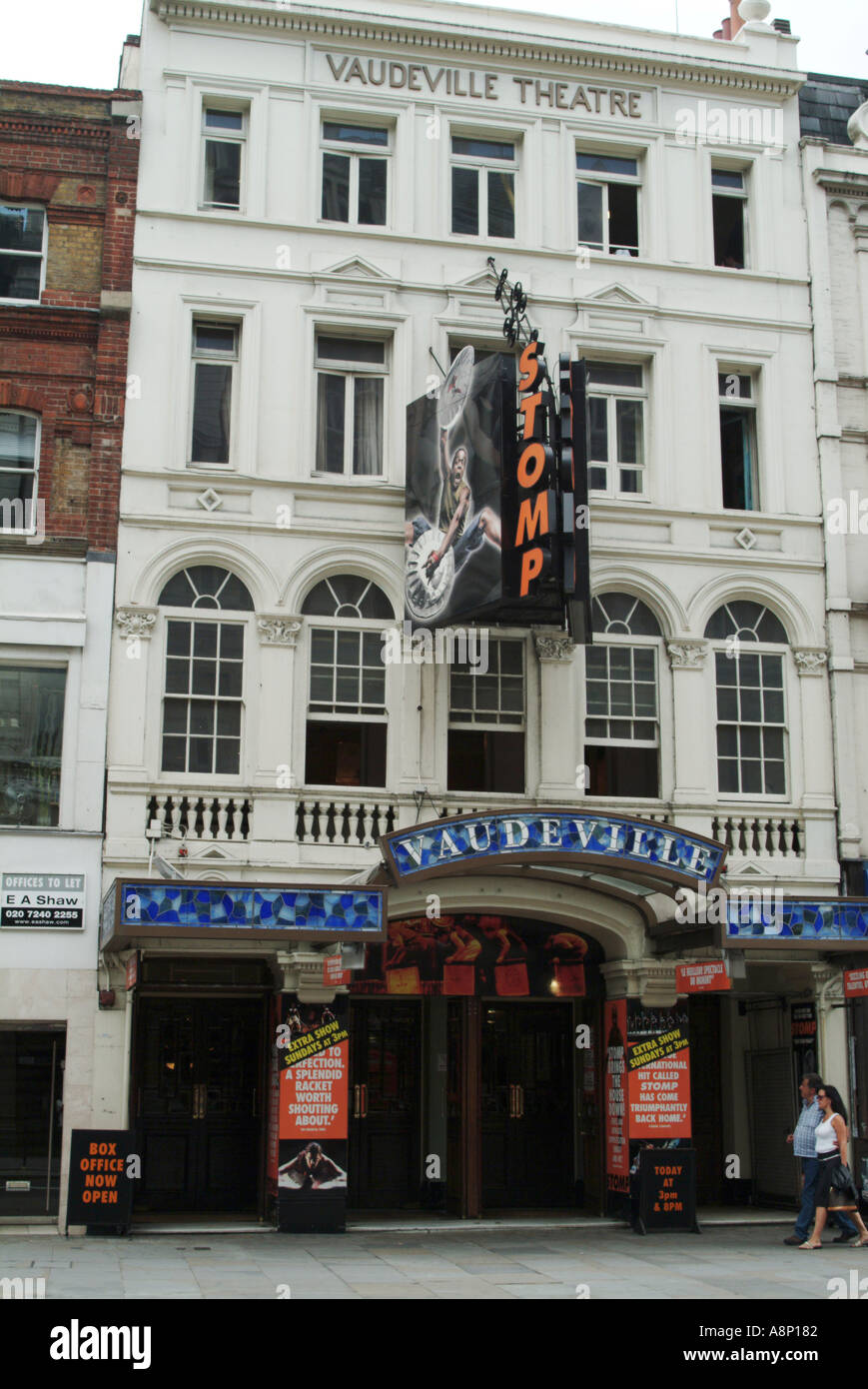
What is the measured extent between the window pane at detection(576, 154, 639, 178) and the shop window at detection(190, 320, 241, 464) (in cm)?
590

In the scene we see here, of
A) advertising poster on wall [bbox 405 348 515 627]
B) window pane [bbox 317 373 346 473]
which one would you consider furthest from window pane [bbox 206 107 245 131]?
advertising poster on wall [bbox 405 348 515 627]

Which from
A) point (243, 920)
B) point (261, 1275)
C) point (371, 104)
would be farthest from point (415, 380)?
point (261, 1275)

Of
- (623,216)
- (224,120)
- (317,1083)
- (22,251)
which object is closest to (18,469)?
(22,251)

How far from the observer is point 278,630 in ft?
64.3

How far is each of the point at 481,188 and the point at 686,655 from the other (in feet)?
24.3

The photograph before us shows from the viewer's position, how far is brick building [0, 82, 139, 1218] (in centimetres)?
1819

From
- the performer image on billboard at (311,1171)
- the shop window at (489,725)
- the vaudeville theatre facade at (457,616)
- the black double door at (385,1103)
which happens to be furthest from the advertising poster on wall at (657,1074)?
the performer image on billboard at (311,1171)

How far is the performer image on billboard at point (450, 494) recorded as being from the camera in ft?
59.6

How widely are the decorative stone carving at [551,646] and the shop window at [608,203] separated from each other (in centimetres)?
601

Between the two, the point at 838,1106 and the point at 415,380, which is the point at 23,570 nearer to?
the point at 415,380

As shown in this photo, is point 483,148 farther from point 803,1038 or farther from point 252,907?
point 803,1038

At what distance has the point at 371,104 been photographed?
21.5 metres

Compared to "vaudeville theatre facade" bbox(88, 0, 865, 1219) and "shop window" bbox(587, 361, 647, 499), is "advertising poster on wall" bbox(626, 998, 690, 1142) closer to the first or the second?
"vaudeville theatre facade" bbox(88, 0, 865, 1219)

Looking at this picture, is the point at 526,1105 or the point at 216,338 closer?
the point at 216,338
